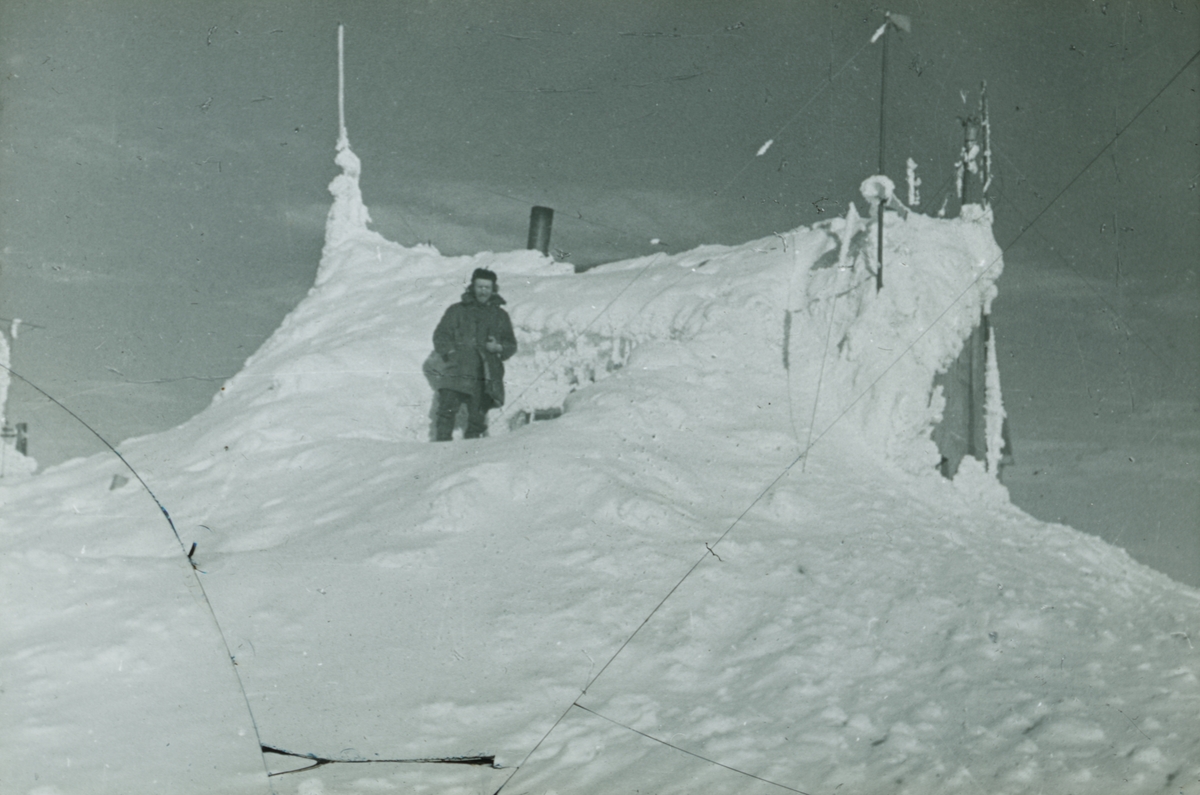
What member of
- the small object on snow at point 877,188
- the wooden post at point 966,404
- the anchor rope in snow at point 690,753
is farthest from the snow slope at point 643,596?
the small object on snow at point 877,188

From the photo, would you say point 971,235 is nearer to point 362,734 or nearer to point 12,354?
point 362,734

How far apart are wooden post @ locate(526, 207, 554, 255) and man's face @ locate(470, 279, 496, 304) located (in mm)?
1015

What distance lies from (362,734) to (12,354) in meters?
3.52

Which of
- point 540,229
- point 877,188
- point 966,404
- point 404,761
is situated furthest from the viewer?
point 540,229

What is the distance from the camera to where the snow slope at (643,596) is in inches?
137

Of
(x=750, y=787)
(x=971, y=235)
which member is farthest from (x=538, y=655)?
(x=971, y=235)

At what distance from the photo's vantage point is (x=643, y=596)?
14.8 ft

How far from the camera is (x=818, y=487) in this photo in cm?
580

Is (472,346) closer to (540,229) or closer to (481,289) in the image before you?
(481,289)

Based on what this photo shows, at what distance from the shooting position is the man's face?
7680 millimetres

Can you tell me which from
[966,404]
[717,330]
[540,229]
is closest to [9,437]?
[540,229]

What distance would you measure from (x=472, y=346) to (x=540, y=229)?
6.48 ft

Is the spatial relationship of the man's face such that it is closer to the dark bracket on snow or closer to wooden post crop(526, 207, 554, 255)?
wooden post crop(526, 207, 554, 255)

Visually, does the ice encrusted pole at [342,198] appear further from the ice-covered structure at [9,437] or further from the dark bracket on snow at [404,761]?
the dark bracket on snow at [404,761]
